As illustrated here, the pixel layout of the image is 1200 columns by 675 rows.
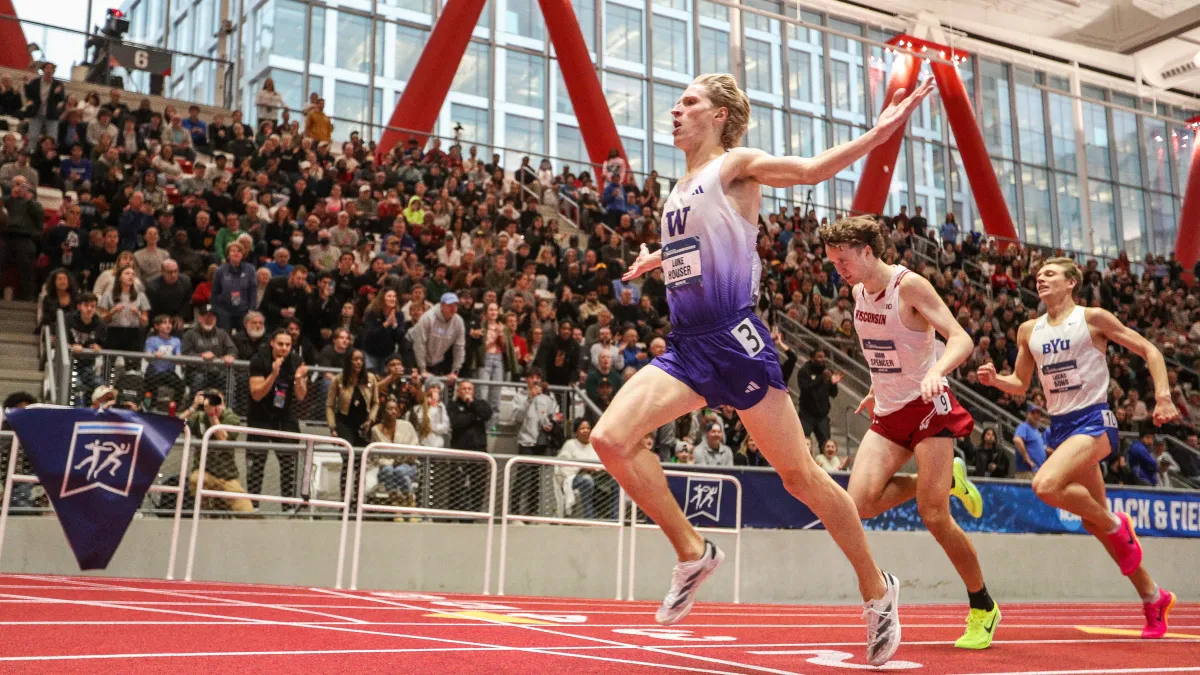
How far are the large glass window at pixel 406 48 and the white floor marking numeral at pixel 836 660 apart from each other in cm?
2444

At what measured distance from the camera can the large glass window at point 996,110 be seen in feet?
120

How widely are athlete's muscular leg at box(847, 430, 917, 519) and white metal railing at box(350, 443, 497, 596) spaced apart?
4625mm

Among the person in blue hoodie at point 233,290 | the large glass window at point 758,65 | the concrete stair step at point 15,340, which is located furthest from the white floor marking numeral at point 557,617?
the large glass window at point 758,65

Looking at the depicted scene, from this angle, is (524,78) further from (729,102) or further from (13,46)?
(729,102)

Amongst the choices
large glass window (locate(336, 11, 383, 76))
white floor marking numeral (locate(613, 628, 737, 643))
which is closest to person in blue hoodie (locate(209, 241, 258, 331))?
white floor marking numeral (locate(613, 628, 737, 643))

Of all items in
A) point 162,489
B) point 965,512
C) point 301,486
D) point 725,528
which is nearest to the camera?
point 162,489

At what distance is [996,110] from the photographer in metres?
36.9

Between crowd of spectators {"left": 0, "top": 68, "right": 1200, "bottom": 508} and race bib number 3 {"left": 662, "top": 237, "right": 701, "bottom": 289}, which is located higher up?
crowd of spectators {"left": 0, "top": 68, "right": 1200, "bottom": 508}

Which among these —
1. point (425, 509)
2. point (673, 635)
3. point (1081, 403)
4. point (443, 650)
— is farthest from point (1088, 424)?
point (425, 509)

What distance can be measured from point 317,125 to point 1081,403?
14.4m

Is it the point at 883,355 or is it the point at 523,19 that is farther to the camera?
the point at 523,19

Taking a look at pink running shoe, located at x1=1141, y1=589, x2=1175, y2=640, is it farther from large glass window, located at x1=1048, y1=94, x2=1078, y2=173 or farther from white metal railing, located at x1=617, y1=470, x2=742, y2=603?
large glass window, located at x1=1048, y1=94, x2=1078, y2=173

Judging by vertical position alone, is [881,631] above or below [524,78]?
below

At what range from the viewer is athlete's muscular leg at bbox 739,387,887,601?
4211mm
